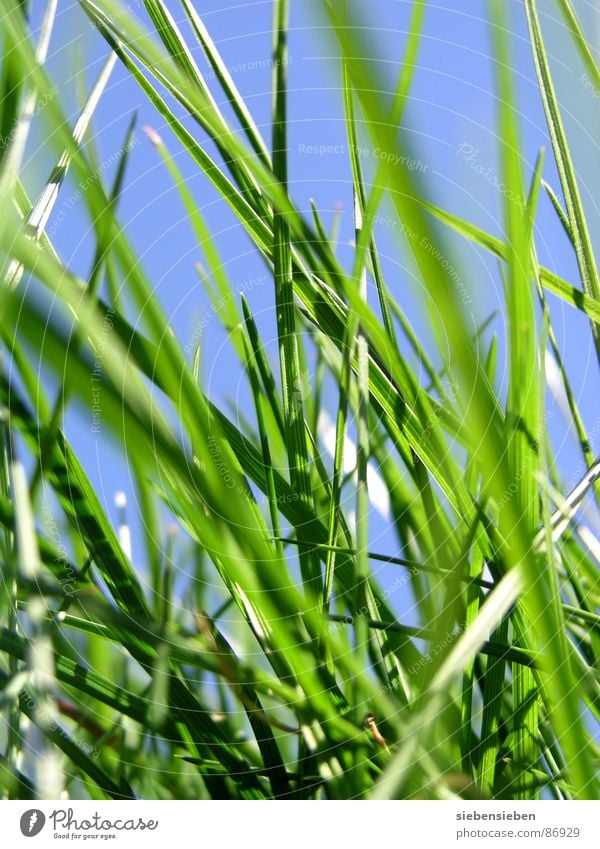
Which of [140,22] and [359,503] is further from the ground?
[140,22]

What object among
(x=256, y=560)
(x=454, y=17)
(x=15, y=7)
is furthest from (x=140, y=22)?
(x=256, y=560)

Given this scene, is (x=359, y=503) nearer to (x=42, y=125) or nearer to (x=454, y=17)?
(x=42, y=125)

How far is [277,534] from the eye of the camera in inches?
13.2

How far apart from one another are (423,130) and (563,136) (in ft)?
0.31

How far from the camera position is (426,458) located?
334 mm

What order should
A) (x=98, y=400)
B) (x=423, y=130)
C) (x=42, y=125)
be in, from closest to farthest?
(x=98, y=400) → (x=42, y=125) → (x=423, y=130)
